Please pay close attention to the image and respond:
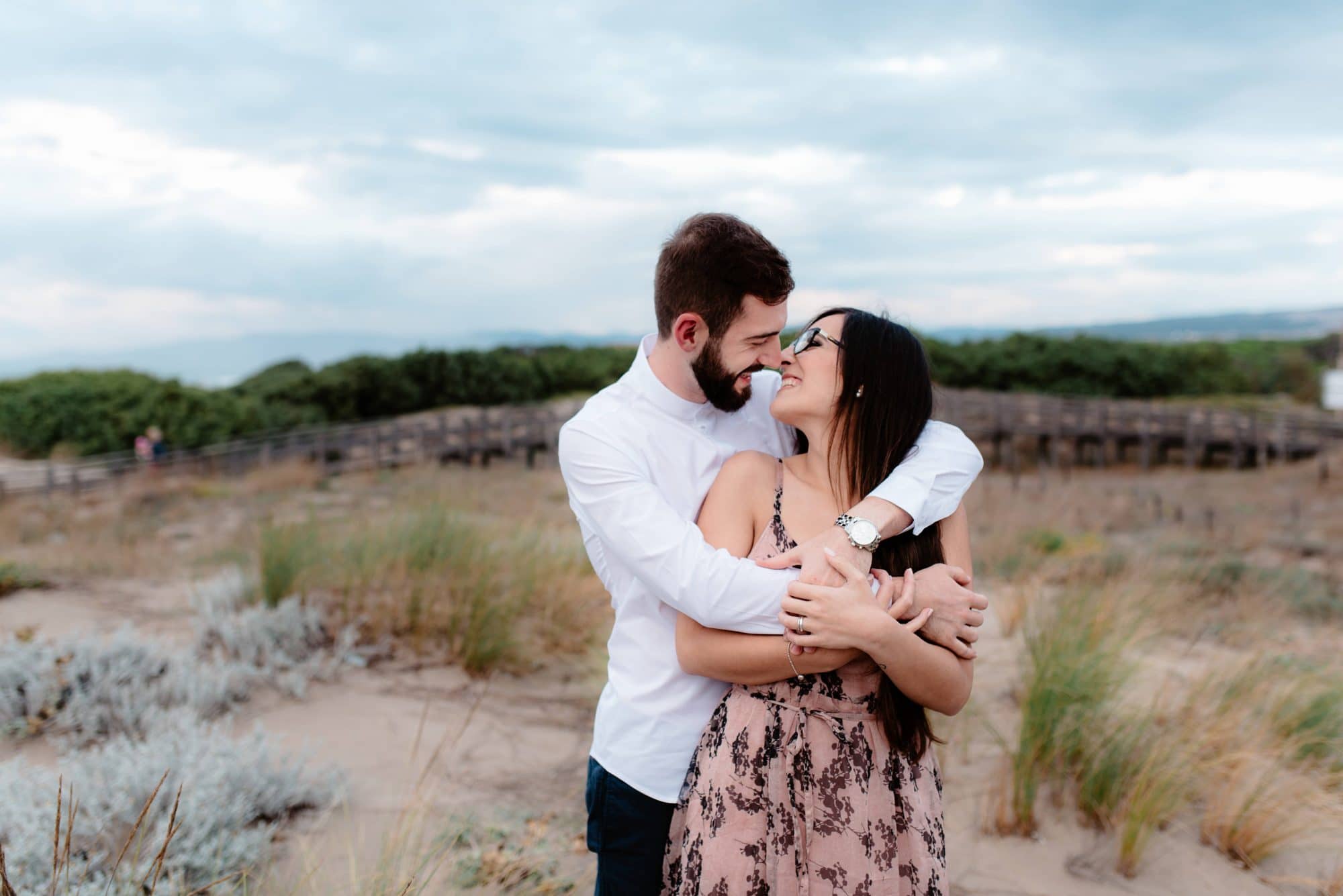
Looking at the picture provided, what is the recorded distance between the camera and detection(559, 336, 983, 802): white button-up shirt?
1.97 m

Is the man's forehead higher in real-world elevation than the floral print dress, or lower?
higher

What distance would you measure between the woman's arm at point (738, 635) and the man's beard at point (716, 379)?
0.50 ft

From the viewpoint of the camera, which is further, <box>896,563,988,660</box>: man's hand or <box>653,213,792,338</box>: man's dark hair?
<box>653,213,792,338</box>: man's dark hair

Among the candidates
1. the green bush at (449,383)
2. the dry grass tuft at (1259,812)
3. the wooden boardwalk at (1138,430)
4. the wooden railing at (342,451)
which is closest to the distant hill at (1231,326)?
the green bush at (449,383)

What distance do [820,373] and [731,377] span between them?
0.78 feet

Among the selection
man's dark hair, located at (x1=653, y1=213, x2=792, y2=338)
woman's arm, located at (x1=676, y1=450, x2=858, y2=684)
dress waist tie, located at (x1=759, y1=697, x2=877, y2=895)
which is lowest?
dress waist tie, located at (x1=759, y1=697, x2=877, y2=895)

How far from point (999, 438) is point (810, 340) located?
2909 centimetres

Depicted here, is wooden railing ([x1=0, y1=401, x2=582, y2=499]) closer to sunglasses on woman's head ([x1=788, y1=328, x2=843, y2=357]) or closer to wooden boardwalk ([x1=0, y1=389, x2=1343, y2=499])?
wooden boardwalk ([x1=0, y1=389, x2=1343, y2=499])

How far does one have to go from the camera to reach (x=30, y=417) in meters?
25.7

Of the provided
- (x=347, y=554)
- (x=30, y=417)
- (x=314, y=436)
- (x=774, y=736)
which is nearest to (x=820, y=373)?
(x=774, y=736)

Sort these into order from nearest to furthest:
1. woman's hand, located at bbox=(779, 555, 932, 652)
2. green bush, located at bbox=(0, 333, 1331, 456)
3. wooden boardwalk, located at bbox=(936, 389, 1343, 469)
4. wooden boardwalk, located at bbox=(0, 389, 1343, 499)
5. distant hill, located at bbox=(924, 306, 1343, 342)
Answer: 1. woman's hand, located at bbox=(779, 555, 932, 652)
2. wooden boardwalk, located at bbox=(0, 389, 1343, 499)
3. green bush, located at bbox=(0, 333, 1331, 456)
4. wooden boardwalk, located at bbox=(936, 389, 1343, 469)
5. distant hill, located at bbox=(924, 306, 1343, 342)

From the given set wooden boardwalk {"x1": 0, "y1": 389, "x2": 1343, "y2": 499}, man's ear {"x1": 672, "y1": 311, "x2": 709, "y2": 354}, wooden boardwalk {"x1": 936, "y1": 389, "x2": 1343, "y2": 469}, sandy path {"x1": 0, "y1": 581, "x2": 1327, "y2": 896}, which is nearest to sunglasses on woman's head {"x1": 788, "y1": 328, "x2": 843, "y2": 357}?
man's ear {"x1": 672, "y1": 311, "x2": 709, "y2": 354}

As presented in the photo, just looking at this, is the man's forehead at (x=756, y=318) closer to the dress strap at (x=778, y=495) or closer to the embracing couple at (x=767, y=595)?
the embracing couple at (x=767, y=595)

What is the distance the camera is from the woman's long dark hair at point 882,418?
220 cm
